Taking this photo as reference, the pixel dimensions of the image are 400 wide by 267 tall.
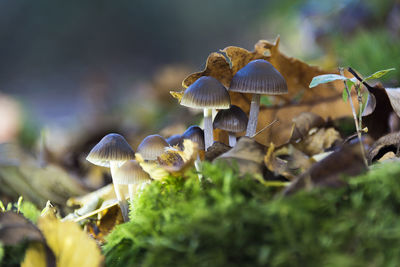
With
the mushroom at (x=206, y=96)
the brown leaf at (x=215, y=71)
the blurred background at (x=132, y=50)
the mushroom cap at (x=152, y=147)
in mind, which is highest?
the blurred background at (x=132, y=50)

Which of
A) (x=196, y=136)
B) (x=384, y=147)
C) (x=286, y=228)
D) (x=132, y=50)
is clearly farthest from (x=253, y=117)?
(x=132, y=50)

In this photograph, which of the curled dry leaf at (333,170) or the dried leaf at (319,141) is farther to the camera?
the dried leaf at (319,141)

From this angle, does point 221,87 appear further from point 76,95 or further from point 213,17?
point 213,17

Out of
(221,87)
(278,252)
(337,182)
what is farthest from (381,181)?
(221,87)

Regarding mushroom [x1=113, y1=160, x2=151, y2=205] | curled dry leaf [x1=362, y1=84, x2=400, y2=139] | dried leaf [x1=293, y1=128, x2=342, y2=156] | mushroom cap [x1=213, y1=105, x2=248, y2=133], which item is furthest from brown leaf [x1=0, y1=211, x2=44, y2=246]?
curled dry leaf [x1=362, y1=84, x2=400, y2=139]

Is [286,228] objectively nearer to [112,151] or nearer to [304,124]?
[112,151]

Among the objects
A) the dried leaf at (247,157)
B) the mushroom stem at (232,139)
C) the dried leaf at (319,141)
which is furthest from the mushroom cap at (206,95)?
the dried leaf at (319,141)

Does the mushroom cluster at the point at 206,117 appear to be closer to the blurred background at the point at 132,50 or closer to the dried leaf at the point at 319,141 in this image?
the blurred background at the point at 132,50
